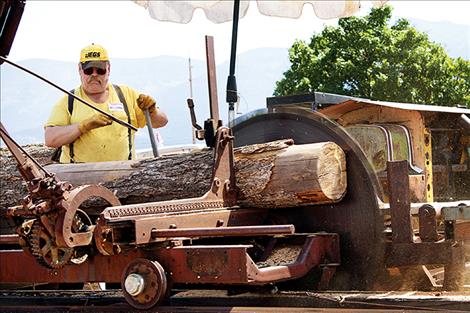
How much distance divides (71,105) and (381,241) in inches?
103

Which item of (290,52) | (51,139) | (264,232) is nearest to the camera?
(264,232)

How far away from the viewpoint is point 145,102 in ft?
20.1

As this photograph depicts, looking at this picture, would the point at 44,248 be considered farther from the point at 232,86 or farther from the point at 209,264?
the point at 232,86

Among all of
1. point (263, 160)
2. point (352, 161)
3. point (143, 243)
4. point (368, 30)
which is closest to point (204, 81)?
point (263, 160)

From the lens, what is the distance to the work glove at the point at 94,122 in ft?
18.0

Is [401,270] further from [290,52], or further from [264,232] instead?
[290,52]

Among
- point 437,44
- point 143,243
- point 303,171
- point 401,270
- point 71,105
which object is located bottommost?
point 401,270

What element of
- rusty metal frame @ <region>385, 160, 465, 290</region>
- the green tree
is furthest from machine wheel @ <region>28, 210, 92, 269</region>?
the green tree

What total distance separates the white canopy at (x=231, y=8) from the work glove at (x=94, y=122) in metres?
1.19

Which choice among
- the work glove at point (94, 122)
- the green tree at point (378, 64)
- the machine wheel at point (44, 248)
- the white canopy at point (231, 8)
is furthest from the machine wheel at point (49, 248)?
the green tree at point (378, 64)

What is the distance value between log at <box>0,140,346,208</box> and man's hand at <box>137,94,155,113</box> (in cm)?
76

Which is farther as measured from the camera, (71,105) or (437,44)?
(437,44)

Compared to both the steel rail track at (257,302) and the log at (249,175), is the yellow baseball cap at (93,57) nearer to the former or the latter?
the log at (249,175)

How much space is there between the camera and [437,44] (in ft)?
66.3
